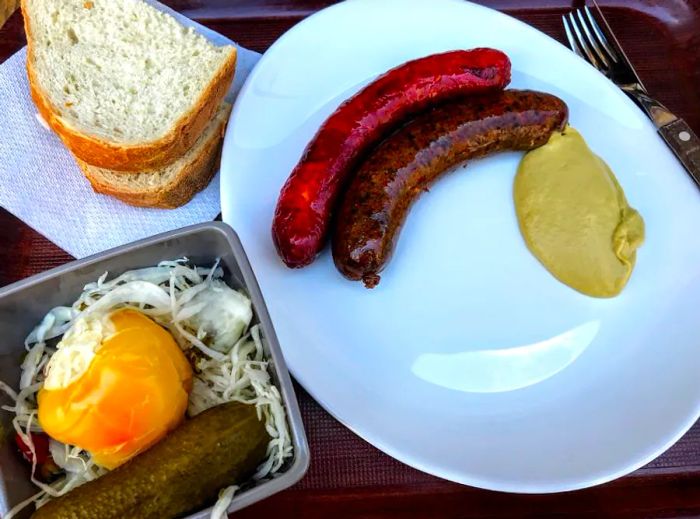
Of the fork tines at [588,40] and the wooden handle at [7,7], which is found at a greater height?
the fork tines at [588,40]

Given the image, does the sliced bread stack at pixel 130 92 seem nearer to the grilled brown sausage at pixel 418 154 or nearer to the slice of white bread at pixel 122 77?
the slice of white bread at pixel 122 77

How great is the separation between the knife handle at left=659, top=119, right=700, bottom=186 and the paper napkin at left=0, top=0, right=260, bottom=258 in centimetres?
142

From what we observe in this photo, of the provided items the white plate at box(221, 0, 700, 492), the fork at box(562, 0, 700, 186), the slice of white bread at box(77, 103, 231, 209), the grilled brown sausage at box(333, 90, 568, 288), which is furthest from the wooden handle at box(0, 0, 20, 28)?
the fork at box(562, 0, 700, 186)

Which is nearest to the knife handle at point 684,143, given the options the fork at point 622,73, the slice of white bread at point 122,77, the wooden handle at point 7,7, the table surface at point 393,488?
the fork at point 622,73

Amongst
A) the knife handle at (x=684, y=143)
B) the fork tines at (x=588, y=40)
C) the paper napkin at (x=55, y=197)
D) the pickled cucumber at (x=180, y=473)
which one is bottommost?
the paper napkin at (x=55, y=197)

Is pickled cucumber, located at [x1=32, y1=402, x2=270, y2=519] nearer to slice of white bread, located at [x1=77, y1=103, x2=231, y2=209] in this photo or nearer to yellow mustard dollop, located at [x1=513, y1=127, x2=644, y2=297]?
slice of white bread, located at [x1=77, y1=103, x2=231, y2=209]

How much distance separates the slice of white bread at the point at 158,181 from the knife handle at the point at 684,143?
1431 mm

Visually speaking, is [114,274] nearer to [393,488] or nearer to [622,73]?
[393,488]

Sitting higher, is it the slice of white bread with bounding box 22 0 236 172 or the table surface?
the slice of white bread with bounding box 22 0 236 172

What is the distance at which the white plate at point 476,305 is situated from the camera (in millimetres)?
1577

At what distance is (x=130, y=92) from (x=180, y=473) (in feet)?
3.85

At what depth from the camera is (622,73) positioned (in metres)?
2.12

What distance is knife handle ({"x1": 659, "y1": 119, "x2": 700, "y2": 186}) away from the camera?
1.91 metres

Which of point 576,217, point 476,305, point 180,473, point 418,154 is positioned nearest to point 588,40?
point 576,217
